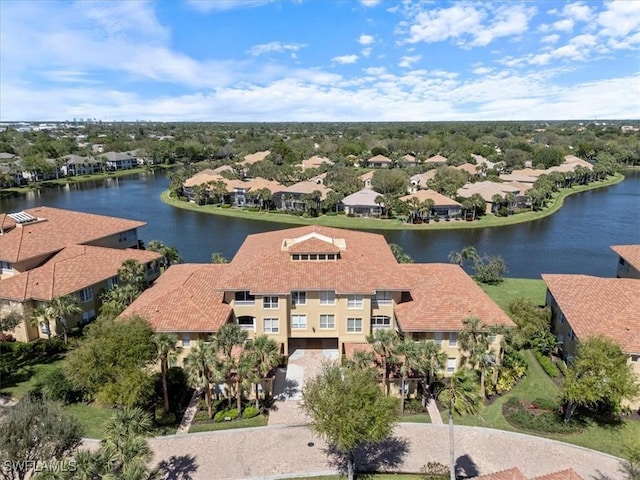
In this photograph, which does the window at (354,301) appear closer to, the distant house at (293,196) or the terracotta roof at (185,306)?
the terracotta roof at (185,306)

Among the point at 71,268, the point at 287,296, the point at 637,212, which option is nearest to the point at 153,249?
the point at 71,268

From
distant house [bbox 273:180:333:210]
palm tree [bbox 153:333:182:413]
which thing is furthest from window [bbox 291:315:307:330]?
distant house [bbox 273:180:333:210]

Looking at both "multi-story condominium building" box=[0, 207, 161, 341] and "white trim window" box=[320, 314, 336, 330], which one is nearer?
"white trim window" box=[320, 314, 336, 330]

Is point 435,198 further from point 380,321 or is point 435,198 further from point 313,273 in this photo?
point 313,273

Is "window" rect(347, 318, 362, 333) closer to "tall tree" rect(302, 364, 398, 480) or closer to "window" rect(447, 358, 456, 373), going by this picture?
"window" rect(447, 358, 456, 373)

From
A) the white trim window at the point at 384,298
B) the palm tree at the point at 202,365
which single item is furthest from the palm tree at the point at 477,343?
the palm tree at the point at 202,365

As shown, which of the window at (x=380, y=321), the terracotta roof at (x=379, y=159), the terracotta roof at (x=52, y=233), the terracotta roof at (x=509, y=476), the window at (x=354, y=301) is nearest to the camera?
the terracotta roof at (x=509, y=476)

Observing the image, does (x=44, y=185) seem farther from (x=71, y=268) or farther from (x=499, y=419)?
(x=499, y=419)
